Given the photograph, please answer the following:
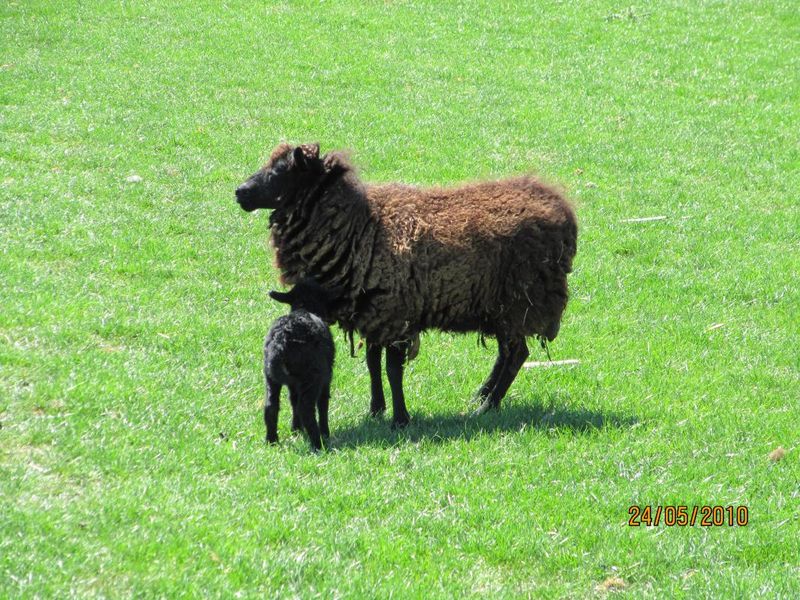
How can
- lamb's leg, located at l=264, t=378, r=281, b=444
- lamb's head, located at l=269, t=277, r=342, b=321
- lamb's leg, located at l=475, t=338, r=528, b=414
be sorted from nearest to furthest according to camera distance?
lamb's leg, located at l=264, t=378, r=281, b=444 < lamb's head, located at l=269, t=277, r=342, b=321 < lamb's leg, located at l=475, t=338, r=528, b=414

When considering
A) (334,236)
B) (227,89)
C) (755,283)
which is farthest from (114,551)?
(227,89)

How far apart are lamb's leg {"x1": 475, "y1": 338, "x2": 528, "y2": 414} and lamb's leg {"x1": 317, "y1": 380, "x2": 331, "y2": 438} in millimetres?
1690

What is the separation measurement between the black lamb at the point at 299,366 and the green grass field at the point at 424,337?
0.80 ft

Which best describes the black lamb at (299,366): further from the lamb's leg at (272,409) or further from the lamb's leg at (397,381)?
the lamb's leg at (397,381)

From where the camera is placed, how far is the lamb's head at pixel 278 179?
9000mm

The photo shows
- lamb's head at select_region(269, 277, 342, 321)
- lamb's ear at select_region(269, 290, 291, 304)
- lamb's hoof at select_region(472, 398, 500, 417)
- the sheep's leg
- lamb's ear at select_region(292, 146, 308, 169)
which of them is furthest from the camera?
the sheep's leg

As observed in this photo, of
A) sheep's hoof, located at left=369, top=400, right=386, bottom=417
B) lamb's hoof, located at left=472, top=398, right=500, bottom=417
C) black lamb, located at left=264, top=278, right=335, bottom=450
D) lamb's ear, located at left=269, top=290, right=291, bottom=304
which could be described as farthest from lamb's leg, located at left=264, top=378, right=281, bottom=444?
lamb's hoof, located at left=472, top=398, right=500, bottom=417

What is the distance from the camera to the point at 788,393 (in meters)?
9.86

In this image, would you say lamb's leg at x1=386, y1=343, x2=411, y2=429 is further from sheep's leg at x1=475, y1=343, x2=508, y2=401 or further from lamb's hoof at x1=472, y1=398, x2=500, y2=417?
sheep's leg at x1=475, y1=343, x2=508, y2=401

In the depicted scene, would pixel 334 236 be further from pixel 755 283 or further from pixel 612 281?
pixel 755 283

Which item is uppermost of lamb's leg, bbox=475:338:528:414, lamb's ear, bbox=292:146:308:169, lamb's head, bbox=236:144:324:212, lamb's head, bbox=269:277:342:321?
lamb's ear, bbox=292:146:308:169

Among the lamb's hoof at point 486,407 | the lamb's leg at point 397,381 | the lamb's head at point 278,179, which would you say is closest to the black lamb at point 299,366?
the lamb's leg at point 397,381

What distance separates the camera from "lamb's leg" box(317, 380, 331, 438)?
26.4 ft

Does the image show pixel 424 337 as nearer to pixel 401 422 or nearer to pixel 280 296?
Result: pixel 401 422
